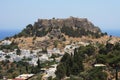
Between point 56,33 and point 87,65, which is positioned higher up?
point 56,33

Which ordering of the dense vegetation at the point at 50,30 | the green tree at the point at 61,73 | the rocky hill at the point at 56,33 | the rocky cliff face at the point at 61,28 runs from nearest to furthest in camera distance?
the green tree at the point at 61,73 → the rocky hill at the point at 56,33 → the rocky cliff face at the point at 61,28 → the dense vegetation at the point at 50,30

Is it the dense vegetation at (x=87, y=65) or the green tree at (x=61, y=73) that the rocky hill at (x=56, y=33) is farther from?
the green tree at (x=61, y=73)

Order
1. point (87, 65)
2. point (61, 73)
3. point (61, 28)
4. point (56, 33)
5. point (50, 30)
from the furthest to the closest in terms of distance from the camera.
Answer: point (61, 28)
point (50, 30)
point (56, 33)
point (87, 65)
point (61, 73)

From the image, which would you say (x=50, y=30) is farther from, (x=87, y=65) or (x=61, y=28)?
(x=87, y=65)

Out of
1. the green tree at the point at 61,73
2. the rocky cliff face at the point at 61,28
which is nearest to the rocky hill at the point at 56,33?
the rocky cliff face at the point at 61,28

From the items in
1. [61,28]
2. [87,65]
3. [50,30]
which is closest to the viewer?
[87,65]

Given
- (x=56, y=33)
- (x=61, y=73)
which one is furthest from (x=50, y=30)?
(x=61, y=73)

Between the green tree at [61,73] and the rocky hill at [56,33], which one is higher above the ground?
the rocky hill at [56,33]

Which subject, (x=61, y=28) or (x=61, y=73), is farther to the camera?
(x=61, y=28)

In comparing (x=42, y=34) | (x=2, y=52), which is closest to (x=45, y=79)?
(x=2, y=52)

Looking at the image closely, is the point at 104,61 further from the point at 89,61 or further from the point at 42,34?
the point at 42,34

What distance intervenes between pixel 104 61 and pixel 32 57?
141 feet

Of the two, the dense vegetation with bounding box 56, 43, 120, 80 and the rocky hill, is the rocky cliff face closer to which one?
the rocky hill

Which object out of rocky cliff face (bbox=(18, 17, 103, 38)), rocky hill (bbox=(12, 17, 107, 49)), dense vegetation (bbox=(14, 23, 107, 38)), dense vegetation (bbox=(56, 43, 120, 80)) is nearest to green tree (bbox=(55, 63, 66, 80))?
dense vegetation (bbox=(56, 43, 120, 80))
